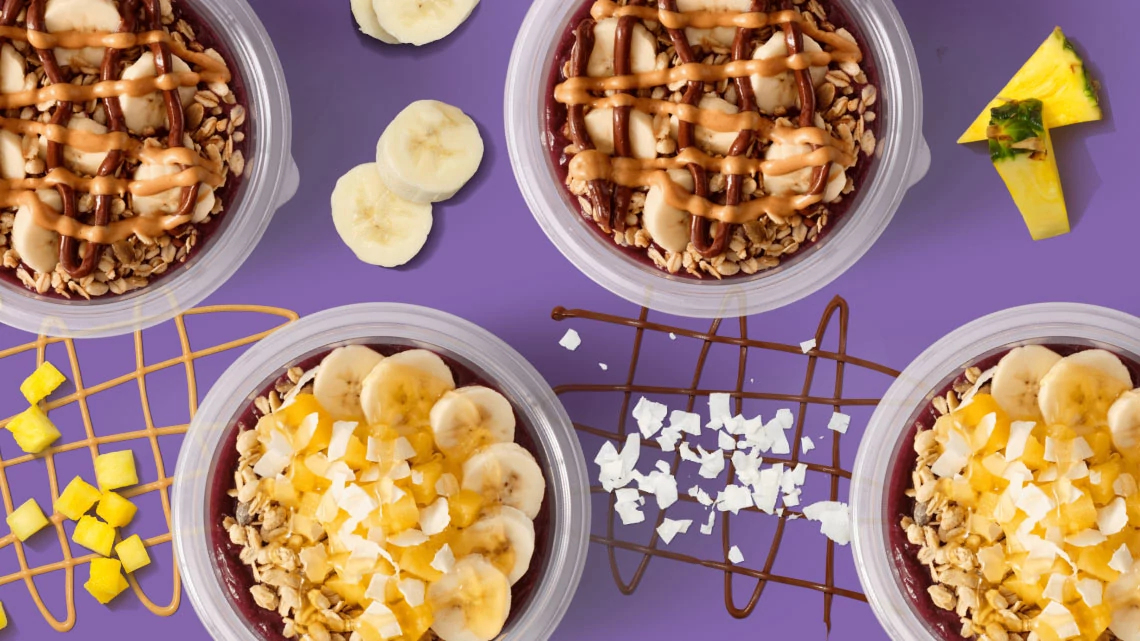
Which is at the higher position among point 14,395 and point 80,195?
point 80,195

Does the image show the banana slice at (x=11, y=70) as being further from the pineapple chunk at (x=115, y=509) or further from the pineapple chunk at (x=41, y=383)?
the pineapple chunk at (x=115, y=509)

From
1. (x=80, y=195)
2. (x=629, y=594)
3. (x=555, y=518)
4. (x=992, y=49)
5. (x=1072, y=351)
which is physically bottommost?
(x=629, y=594)

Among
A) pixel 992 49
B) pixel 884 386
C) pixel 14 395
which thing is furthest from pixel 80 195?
pixel 992 49

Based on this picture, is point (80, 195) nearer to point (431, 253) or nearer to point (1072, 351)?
point (431, 253)

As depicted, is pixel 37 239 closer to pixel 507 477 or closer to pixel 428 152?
pixel 428 152

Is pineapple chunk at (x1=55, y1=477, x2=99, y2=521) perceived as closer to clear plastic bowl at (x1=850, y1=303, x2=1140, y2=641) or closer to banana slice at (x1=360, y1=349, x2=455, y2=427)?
banana slice at (x1=360, y1=349, x2=455, y2=427)

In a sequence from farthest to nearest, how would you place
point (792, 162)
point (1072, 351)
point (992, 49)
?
1. point (992, 49)
2. point (1072, 351)
3. point (792, 162)
